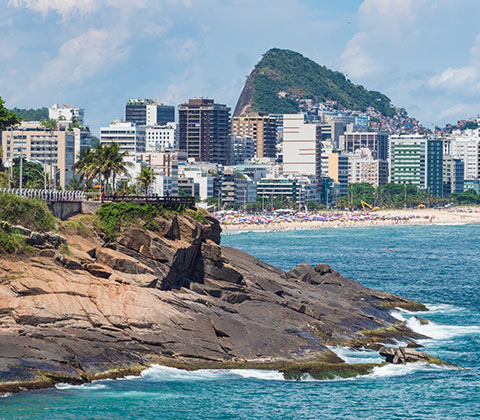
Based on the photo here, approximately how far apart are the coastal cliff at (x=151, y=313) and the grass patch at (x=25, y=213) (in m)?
2.09

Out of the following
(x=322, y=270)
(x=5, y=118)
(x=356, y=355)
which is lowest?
(x=356, y=355)

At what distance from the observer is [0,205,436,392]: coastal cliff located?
178 feet

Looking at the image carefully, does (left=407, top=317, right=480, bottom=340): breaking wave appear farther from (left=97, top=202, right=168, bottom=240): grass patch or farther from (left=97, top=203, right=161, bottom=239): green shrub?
(left=97, top=203, right=161, bottom=239): green shrub

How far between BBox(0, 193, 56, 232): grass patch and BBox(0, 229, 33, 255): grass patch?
2794 mm

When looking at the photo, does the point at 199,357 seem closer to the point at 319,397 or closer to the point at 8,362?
the point at 319,397

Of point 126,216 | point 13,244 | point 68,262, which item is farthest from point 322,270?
point 13,244

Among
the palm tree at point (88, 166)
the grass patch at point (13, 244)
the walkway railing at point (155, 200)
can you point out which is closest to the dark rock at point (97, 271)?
the grass patch at point (13, 244)

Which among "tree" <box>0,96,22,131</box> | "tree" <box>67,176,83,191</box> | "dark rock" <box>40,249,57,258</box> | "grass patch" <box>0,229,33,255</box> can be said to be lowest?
"dark rock" <box>40,249,57,258</box>

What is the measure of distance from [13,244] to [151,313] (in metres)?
10.1

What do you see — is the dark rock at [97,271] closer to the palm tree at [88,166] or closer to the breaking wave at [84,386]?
the breaking wave at [84,386]

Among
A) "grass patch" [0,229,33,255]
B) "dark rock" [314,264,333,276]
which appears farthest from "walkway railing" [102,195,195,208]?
"dark rock" [314,264,333,276]

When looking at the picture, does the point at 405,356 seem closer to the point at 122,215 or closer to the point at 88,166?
the point at 122,215

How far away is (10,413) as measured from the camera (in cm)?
4775

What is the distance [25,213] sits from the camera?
66.1 metres
